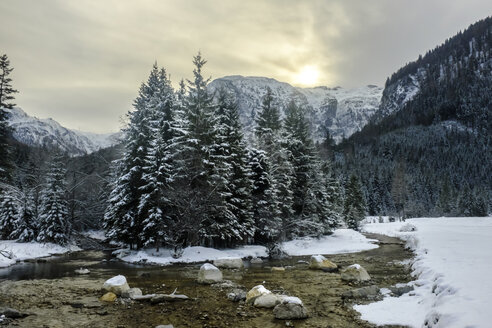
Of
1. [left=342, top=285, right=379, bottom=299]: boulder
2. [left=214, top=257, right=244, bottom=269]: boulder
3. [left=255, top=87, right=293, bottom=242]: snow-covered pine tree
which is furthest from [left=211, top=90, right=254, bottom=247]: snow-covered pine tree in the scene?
[left=342, top=285, right=379, bottom=299]: boulder

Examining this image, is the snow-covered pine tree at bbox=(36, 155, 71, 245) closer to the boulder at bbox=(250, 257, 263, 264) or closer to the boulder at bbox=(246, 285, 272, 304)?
the boulder at bbox=(250, 257, 263, 264)

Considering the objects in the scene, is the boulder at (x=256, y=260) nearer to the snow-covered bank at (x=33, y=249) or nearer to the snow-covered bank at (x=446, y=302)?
the snow-covered bank at (x=446, y=302)

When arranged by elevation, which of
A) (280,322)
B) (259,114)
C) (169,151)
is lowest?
(280,322)

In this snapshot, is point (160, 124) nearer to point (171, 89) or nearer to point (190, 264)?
point (171, 89)

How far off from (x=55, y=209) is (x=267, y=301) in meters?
32.1

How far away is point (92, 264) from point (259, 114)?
26.1 meters

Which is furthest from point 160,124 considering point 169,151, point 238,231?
point 238,231

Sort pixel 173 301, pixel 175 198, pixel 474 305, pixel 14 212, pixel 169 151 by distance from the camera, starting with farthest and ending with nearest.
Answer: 1. pixel 14 212
2. pixel 169 151
3. pixel 175 198
4. pixel 173 301
5. pixel 474 305

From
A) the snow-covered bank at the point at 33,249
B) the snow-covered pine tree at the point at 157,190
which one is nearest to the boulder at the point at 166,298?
the snow-covered pine tree at the point at 157,190

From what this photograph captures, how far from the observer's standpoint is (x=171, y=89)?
3234cm

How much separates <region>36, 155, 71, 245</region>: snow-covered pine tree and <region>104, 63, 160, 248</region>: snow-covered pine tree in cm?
803

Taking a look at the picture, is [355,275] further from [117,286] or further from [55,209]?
[55,209]

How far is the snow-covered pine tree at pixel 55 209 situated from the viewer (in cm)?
3403

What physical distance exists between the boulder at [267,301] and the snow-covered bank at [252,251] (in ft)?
45.1
